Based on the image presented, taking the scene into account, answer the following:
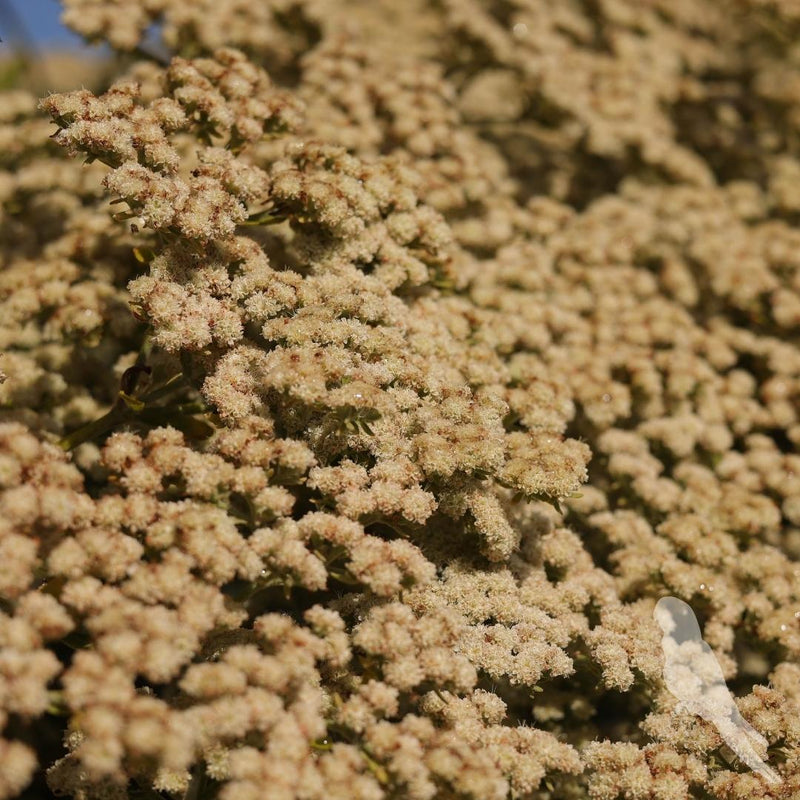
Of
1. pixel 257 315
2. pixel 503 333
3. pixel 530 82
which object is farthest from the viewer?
pixel 530 82

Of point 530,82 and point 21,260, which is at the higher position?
point 530,82

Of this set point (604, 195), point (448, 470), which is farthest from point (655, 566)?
point (604, 195)

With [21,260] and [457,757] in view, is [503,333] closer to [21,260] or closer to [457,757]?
[457,757]

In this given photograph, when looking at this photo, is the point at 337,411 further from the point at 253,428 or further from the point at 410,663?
the point at 410,663

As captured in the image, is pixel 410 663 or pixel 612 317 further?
pixel 612 317

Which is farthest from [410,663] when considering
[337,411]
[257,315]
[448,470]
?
[257,315]

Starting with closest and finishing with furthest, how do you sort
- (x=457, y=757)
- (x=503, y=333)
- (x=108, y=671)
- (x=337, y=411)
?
1. (x=108, y=671)
2. (x=457, y=757)
3. (x=337, y=411)
4. (x=503, y=333)

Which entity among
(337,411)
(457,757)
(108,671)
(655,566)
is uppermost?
(337,411)
